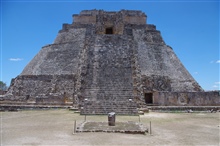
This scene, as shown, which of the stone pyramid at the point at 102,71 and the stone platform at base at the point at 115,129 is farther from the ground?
the stone pyramid at the point at 102,71

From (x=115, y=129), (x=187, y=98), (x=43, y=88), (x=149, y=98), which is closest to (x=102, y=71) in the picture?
(x=149, y=98)

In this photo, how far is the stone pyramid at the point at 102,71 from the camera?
44.8 feet

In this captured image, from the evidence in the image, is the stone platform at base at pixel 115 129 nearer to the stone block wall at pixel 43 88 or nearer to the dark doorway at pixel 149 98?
the stone block wall at pixel 43 88

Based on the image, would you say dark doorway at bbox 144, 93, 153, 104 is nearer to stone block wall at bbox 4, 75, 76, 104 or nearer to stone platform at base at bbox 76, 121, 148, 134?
stone block wall at bbox 4, 75, 76, 104

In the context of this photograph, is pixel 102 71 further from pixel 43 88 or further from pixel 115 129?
pixel 115 129

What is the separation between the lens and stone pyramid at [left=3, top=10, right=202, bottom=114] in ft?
44.8

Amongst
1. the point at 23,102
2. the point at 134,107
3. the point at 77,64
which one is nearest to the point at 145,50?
the point at 77,64

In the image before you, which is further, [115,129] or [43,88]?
[43,88]

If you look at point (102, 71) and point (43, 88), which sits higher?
point (102, 71)

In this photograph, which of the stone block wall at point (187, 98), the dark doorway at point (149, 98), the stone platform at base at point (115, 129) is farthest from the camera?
the dark doorway at point (149, 98)

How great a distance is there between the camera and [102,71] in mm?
15273

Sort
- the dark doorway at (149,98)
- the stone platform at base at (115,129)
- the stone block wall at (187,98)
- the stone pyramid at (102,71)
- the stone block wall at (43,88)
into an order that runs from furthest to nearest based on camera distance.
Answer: the dark doorway at (149,98) < the stone block wall at (43,88) < the stone block wall at (187,98) < the stone pyramid at (102,71) < the stone platform at base at (115,129)

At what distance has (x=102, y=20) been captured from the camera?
2355 centimetres

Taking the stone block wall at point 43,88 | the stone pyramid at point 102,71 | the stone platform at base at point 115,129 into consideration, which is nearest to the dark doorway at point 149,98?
the stone pyramid at point 102,71
